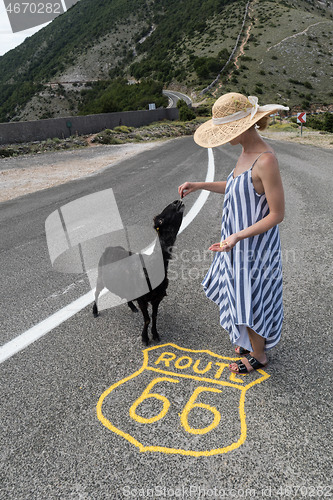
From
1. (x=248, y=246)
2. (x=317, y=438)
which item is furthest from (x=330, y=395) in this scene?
(x=248, y=246)

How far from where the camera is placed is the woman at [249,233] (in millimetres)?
2484

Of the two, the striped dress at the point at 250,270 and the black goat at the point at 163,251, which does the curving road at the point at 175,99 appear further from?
the striped dress at the point at 250,270

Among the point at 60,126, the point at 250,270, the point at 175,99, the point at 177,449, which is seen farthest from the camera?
A: the point at 175,99

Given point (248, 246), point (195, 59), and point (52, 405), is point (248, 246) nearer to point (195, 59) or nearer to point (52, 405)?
point (52, 405)

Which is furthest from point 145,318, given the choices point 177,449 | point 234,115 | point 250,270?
point 234,115

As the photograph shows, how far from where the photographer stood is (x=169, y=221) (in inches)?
120

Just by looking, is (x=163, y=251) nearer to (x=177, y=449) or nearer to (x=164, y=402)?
(x=164, y=402)

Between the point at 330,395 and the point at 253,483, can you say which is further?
the point at 330,395

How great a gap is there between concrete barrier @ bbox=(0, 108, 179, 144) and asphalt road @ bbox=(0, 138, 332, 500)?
19.9m

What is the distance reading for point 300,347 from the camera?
3100 millimetres

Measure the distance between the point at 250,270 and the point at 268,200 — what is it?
0.54 meters

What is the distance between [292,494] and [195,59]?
103 meters

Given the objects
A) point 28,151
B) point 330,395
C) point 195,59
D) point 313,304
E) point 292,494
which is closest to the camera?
point 292,494

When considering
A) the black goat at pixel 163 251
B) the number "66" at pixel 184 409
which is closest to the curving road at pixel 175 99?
the black goat at pixel 163 251
